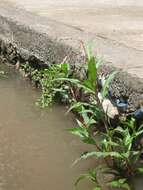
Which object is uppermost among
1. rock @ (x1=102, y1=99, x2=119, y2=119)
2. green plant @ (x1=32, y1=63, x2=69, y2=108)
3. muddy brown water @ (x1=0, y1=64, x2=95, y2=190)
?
rock @ (x1=102, y1=99, x2=119, y2=119)

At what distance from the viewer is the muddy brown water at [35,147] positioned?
99.0 inches

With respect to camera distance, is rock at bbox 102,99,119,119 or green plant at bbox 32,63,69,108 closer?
rock at bbox 102,99,119,119

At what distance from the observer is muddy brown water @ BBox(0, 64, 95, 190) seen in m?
2.51

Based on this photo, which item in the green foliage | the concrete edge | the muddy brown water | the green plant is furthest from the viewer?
the green plant

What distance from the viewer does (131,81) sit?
111 inches

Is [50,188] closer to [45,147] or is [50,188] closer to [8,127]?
[45,147]

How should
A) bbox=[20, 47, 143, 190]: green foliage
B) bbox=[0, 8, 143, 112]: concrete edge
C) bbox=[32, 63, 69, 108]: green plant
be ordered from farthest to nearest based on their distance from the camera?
bbox=[32, 63, 69, 108]: green plant
bbox=[0, 8, 143, 112]: concrete edge
bbox=[20, 47, 143, 190]: green foliage

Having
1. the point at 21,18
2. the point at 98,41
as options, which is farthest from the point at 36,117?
the point at 21,18

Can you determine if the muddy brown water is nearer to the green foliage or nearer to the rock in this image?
the green foliage

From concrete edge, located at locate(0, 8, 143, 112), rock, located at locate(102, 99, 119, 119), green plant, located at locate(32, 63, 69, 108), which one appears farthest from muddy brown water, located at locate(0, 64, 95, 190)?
concrete edge, located at locate(0, 8, 143, 112)

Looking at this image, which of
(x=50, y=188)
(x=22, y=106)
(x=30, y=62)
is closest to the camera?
(x=50, y=188)

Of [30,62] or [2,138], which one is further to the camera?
[30,62]

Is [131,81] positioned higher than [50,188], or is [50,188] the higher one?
[131,81]

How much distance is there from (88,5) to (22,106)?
2.25m
